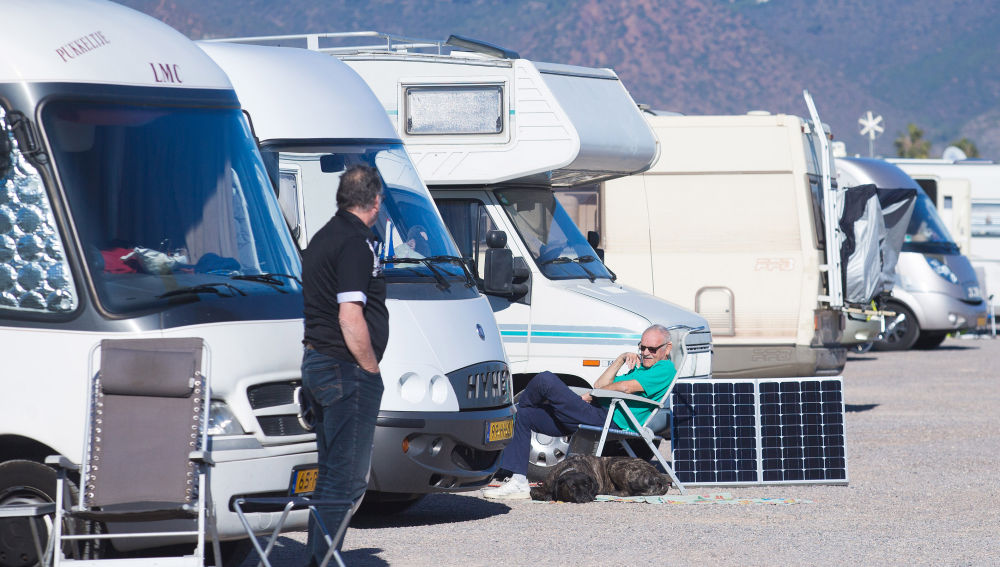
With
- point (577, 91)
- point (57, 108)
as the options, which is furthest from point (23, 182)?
point (577, 91)

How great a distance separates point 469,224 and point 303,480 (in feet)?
13.8

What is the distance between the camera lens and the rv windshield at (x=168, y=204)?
6.74 meters

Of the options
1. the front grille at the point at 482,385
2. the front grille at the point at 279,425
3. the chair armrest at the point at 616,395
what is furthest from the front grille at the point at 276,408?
the chair armrest at the point at 616,395

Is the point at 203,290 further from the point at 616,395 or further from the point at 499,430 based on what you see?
the point at 616,395

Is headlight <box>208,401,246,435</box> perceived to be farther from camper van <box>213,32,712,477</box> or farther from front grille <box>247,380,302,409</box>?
camper van <box>213,32,712,477</box>

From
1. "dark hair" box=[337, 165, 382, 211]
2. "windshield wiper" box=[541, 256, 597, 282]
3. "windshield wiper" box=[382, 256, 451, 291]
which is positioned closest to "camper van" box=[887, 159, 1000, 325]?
"windshield wiper" box=[541, 256, 597, 282]

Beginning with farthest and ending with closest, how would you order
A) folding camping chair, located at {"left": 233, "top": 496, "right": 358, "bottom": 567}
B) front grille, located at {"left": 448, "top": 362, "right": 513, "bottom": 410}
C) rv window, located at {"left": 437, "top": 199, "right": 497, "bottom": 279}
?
rv window, located at {"left": 437, "top": 199, "right": 497, "bottom": 279} < front grille, located at {"left": 448, "top": 362, "right": 513, "bottom": 410} < folding camping chair, located at {"left": 233, "top": 496, "right": 358, "bottom": 567}

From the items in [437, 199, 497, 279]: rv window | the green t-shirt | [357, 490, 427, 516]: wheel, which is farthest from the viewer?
[437, 199, 497, 279]: rv window

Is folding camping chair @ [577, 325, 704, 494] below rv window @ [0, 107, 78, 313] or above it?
below

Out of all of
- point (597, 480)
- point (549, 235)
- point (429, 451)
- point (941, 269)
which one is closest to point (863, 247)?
point (549, 235)

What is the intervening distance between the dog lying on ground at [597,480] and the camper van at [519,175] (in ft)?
2.02

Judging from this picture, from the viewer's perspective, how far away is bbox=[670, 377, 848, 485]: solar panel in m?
10.7

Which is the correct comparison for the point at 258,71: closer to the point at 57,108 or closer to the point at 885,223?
the point at 57,108

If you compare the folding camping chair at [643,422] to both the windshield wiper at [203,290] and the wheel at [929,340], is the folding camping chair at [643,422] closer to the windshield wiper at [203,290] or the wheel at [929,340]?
the windshield wiper at [203,290]
